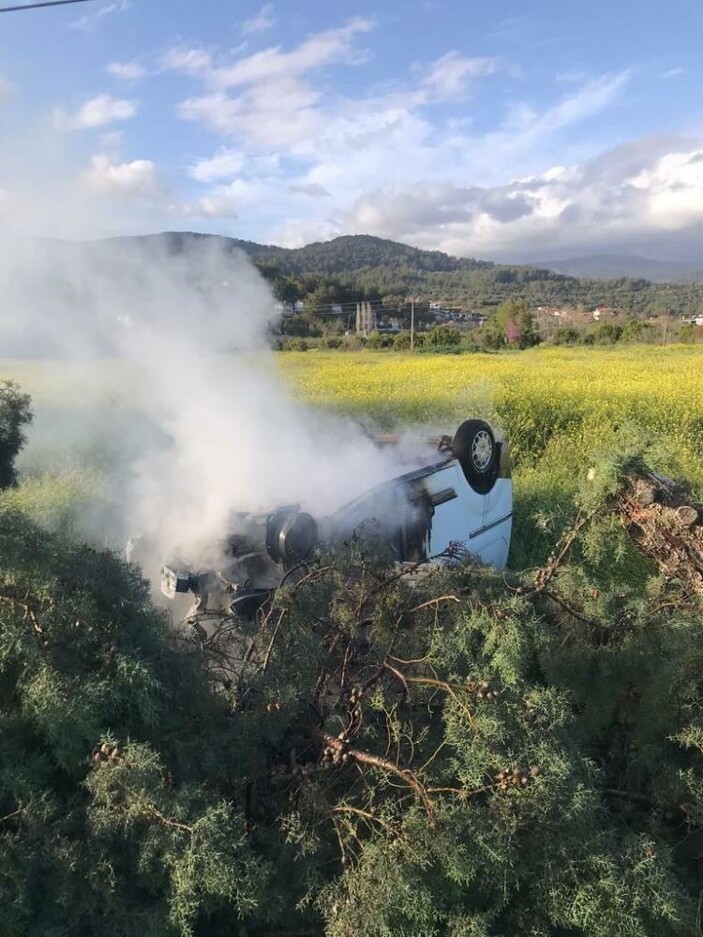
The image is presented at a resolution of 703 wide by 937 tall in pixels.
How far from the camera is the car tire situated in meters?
5.02

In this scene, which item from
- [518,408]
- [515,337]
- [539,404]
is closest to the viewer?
[518,408]

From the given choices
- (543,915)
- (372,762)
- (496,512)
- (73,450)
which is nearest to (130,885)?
(372,762)

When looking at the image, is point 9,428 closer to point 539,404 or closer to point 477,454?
point 477,454

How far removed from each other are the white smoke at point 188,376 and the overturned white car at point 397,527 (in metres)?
0.25

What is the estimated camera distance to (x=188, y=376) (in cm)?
544

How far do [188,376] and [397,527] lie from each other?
218 cm

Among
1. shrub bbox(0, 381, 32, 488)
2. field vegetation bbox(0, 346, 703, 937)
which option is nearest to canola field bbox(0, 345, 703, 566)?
shrub bbox(0, 381, 32, 488)

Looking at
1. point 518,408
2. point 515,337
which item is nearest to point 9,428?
point 518,408

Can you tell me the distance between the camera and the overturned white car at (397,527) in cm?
363

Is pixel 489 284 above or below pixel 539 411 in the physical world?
above

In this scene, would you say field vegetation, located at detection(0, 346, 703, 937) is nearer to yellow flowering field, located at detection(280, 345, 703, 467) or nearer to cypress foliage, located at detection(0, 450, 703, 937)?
cypress foliage, located at detection(0, 450, 703, 937)

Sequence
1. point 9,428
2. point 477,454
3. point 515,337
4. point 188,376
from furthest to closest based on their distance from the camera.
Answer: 1. point 515,337
2. point 188,376
3. point 477,454
4. point 9,428

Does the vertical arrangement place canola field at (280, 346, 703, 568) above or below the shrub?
below

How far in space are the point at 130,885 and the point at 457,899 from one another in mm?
762
